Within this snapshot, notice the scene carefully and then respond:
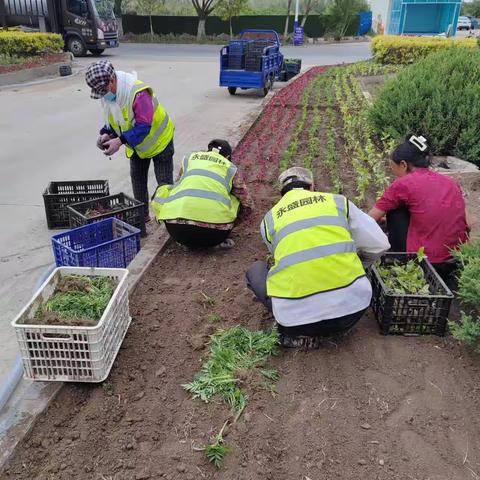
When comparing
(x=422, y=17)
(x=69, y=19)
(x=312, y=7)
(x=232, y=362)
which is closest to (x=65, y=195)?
(x=232, y=362)

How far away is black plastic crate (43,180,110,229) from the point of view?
546 centimetres

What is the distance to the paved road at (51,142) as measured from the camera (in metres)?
4.89

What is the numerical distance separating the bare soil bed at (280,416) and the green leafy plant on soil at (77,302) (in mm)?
→ 403

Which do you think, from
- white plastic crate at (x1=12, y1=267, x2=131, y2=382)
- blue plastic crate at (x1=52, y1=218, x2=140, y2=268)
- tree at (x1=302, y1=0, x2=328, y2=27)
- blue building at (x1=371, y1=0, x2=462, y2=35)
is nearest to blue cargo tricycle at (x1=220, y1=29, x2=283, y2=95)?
blue plastic crate at (x1=52, y1=218, x2=140, y2=268)

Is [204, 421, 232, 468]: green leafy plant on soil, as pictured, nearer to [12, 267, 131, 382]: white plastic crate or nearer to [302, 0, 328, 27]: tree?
[12, 267, 131, 382]: white plastic crate

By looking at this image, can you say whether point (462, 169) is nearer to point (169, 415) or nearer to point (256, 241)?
point (256, 241)

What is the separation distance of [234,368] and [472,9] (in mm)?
75109

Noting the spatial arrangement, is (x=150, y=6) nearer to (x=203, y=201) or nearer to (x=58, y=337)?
(x=203, y=201)

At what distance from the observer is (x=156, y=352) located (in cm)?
360

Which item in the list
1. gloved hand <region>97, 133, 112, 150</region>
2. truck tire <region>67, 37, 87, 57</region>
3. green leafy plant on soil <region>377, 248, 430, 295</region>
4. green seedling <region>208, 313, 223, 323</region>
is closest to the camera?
green leafy plant on soil <region>377, 248, 430, 295</region>

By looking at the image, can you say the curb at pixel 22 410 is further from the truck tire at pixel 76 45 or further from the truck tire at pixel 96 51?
the truck tire at pixel 96 51

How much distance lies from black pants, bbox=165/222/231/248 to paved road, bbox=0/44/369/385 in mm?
1232

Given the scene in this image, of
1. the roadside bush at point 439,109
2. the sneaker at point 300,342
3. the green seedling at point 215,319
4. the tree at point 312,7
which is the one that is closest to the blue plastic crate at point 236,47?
the roadside bush at point 439,109

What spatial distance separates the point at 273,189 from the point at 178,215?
7.74 feet
